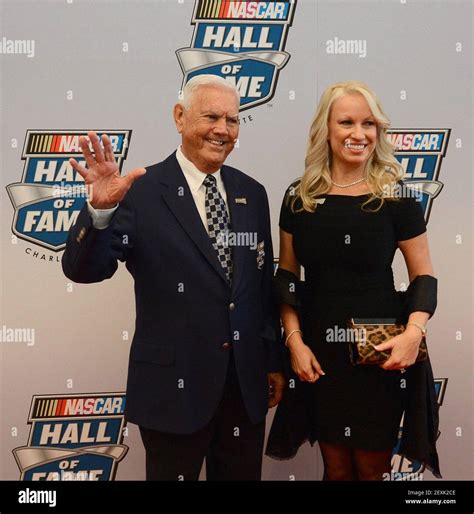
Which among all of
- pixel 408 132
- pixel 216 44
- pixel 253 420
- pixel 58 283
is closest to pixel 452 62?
pixel 408 132

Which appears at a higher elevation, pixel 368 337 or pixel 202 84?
pixel 202 84

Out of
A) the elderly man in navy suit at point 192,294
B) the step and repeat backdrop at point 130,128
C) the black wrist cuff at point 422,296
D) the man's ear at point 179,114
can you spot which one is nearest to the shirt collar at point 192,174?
the elderly man in navy suit at point 192,294

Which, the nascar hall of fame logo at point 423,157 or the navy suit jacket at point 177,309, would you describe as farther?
the nascar hall of fame logo at point 423,157

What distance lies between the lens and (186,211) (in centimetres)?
229

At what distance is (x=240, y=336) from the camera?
2332mm

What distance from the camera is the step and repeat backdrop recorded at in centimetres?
300

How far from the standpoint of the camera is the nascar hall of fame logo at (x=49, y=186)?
118 inches

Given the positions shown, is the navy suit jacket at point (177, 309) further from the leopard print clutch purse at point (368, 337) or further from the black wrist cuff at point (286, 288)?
the leopard print clutch purse at point (368, 337)

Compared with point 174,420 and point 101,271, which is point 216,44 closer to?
point 101,271

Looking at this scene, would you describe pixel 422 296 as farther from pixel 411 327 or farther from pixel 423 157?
pixel 423 157

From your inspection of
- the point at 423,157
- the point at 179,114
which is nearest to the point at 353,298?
the point at 179,114

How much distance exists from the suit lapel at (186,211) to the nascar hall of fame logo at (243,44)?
0.89 metres

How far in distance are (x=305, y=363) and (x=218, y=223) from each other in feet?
2.10

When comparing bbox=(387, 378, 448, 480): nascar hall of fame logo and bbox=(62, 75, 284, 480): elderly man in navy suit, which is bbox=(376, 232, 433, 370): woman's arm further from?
bbox=(387, 378, 448, 480): nascar hall of fame logo
